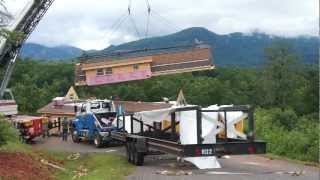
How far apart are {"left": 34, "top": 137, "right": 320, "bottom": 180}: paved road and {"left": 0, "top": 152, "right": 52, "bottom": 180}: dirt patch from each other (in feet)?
9.16

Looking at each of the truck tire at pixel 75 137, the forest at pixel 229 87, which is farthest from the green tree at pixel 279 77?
the truck tire at pixel 75 137

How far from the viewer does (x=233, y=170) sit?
21.1m

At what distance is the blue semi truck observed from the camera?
111 ft

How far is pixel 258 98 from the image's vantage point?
10325cm

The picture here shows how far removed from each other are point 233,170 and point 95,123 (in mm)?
15660

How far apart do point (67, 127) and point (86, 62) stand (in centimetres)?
688

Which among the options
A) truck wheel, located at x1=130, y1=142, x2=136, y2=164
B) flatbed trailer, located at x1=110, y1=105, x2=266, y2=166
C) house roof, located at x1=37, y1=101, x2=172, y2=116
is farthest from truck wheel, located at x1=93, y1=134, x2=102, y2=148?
house roof, located at x1=37, y1=101, x2=172, y2=116

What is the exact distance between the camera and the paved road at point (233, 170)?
19092mm

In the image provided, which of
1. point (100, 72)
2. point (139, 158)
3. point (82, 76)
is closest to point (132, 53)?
point (100, 72)

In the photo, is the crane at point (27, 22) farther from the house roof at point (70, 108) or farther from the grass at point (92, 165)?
the house roof at point (70, 108)

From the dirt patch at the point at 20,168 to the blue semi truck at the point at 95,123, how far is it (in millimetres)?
10550

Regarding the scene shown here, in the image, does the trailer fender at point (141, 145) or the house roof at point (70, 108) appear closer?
the trailer fender at point (141, 145)

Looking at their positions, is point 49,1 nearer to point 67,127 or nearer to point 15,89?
point 67,127

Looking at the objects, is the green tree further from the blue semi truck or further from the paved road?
the paved road
